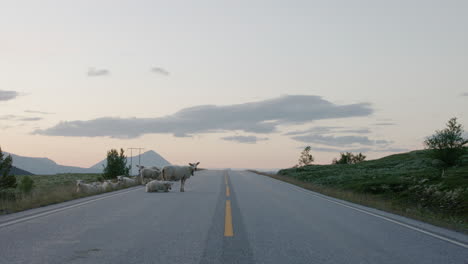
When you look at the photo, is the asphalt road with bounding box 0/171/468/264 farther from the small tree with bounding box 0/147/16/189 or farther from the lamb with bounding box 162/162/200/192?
the small tree with bounding box 0/147/16/189

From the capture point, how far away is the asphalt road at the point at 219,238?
274 inches

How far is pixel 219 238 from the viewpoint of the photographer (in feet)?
28.2

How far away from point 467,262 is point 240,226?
5087 mm

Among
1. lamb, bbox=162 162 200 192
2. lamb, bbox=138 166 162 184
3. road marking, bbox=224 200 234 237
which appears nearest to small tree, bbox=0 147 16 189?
lamb, bbox=138 166 162 184

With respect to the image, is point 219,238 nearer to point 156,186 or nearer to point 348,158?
point 156,186

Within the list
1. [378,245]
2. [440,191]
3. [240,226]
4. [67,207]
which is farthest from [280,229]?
[440,191]

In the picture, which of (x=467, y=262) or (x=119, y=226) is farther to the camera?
(x=119, y=226)

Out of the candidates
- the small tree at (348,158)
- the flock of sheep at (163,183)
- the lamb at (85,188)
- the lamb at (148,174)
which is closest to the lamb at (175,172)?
the flock of sheep at (163,183)

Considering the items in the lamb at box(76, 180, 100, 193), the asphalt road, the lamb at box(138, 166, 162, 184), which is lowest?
the asphalt road

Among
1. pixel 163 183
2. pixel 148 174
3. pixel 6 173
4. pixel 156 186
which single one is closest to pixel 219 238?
pixel 156 186

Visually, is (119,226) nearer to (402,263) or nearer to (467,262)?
(402,263)

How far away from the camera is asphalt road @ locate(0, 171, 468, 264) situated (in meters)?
6.96

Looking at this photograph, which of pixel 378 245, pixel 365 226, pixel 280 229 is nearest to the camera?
Answer: pixel 378 245

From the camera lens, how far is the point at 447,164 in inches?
1682
